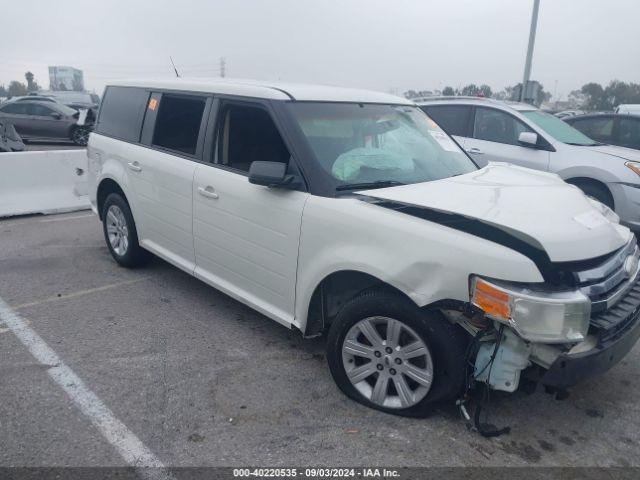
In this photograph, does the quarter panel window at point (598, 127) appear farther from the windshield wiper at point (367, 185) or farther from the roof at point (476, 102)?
the windshield wiper at point (367, 185)

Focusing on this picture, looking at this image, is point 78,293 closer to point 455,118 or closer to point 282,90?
point 282,90

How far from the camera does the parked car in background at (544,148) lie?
671 cm

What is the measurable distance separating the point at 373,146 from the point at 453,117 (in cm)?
459

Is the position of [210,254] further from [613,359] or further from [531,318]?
[613,359]

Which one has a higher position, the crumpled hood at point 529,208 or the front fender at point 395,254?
the crumpled hood at point 529,208

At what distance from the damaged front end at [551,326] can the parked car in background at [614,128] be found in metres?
7.27

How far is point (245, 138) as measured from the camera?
13.3 feet

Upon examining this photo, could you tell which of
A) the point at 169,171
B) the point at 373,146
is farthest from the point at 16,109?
the point at 373,146

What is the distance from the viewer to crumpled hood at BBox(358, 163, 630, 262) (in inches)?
107

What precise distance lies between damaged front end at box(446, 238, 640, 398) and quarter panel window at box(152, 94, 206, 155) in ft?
8.51

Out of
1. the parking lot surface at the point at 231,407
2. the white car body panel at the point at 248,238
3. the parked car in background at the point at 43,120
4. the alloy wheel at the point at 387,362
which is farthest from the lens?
the parked car in background at the point at 43,120

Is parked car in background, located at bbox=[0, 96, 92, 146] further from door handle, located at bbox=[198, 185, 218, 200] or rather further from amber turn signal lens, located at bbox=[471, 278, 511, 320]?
amber turn signal lens, located at bbox=[471, 278, 511, 320]

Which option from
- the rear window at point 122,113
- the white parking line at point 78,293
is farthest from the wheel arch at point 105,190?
the white parking line at point 78,293

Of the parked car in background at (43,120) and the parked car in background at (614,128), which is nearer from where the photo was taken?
the parked car in background at (614,128)
